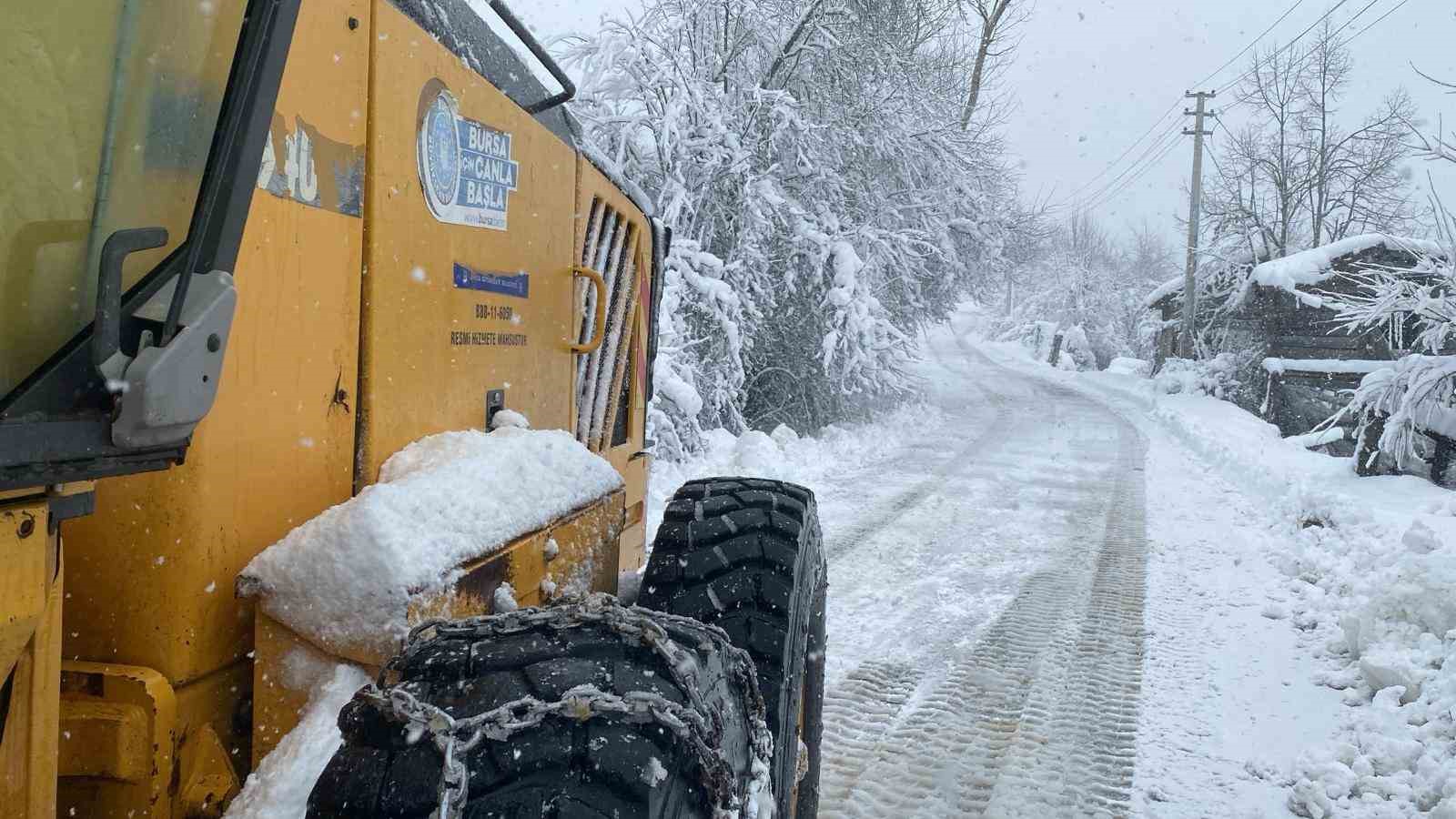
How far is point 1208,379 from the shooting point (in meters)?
24.9

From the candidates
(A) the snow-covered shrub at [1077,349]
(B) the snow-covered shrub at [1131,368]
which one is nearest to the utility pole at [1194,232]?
(B) the snow-covered shrub at [1131,368]

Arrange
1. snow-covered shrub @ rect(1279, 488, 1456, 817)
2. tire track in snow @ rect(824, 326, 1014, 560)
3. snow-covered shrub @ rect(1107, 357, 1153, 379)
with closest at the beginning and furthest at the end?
snow-covered shrub @ rect(1279, 488, 1456, 817)
tire track in snow @ rect(824, 326, 1014, 560)
snow-covered shrub @ rect(1107, 357, 1153, 379)

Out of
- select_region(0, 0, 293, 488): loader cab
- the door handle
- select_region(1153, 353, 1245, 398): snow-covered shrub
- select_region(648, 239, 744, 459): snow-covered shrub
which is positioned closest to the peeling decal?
select_region(0, 0, 293, 488): loader cab

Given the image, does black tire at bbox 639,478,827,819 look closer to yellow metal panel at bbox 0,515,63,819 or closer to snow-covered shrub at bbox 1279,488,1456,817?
yellow metal panel at bbox 0,515,63,819

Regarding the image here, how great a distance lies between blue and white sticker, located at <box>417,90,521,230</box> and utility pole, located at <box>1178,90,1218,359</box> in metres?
27.8

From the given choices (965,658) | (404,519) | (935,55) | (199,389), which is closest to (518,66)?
(404,519)

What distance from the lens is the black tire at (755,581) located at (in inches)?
102

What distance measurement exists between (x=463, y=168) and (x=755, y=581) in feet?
4.18

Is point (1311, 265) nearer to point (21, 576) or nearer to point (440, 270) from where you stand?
point (440, 270)

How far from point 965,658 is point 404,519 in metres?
4.03

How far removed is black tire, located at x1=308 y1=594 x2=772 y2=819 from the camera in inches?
50.6

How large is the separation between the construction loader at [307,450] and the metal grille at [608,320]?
0.35 meters

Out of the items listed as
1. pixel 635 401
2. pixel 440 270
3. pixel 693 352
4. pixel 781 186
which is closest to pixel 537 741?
pixel 440 270

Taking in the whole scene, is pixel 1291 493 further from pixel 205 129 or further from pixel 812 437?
pixel 205 129
